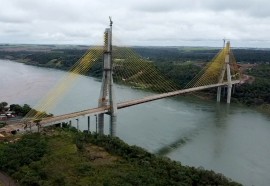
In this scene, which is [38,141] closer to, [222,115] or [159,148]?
[159,148]

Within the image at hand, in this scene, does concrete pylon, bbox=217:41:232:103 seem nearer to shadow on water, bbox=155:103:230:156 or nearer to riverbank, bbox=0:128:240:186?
shadow on water, bbox=155:103:230:156

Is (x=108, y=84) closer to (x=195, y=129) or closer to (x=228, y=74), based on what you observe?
(x=195, y=129)

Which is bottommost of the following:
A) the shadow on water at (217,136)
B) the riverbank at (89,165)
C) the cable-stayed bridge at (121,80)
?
the shadow on water at (217,136)

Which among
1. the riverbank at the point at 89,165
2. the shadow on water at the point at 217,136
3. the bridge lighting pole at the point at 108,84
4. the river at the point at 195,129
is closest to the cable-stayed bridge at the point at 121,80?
the bridge lighting pole at the point at 108,84

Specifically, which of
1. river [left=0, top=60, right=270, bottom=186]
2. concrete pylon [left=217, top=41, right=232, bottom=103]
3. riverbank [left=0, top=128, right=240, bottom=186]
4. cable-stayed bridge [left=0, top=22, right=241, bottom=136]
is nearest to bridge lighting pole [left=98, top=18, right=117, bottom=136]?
cable-stayed bridge [left=0, top=22, right=241, bottom=136]

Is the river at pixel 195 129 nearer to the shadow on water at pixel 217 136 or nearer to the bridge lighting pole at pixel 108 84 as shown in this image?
the shadow on water at pixel 217 136

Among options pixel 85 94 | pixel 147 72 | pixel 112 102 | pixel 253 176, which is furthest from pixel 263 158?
pixel 147 72
